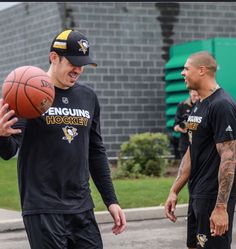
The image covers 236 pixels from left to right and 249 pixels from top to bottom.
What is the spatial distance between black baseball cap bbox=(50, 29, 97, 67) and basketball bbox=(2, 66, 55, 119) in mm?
222

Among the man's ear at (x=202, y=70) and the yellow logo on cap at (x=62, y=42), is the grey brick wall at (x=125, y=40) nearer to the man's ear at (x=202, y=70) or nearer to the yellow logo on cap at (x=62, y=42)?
the man's ear at (x=202, y=70)

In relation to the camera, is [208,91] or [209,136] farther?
[208,91]

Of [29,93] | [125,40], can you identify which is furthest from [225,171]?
[125,40]

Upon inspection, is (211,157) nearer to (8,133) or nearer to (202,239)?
(202,239)

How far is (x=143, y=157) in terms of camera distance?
1436 cm

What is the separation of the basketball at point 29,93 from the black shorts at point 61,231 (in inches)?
24.5

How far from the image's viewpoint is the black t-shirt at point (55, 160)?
3.95 m

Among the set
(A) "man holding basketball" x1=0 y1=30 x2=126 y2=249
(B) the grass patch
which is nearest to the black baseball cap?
(A) "man holding basketball" x1=0 y1=30 x2=126 y2=249

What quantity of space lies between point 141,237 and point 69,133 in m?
4.80

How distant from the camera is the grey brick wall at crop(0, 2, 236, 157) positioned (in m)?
16.2

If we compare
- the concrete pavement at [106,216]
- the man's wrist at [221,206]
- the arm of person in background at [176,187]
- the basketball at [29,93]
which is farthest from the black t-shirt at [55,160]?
the concrete pavement at [106,216]

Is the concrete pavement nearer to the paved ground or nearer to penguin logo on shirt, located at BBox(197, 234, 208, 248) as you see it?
the paved ground

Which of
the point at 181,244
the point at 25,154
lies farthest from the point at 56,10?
the point at 25,154

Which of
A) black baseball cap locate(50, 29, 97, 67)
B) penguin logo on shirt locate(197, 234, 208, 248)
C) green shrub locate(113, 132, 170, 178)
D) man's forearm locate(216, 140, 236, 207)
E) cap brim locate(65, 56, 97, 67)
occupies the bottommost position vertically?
green shrub locate(113, 132, 170, 178)
